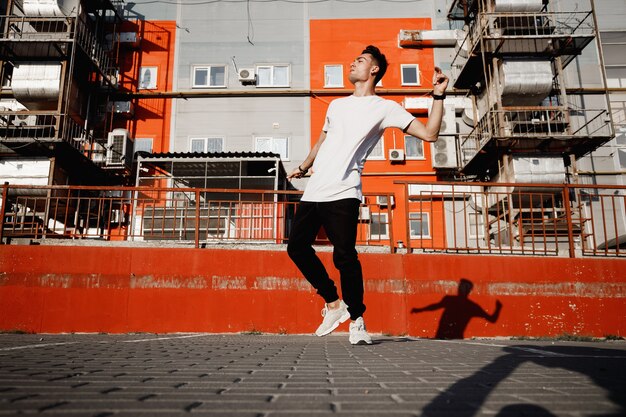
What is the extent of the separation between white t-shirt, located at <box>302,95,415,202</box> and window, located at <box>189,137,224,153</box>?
1400cm

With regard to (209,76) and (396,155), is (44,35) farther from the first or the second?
(396,155)

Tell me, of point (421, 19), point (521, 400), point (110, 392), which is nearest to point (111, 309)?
point (110, 392)

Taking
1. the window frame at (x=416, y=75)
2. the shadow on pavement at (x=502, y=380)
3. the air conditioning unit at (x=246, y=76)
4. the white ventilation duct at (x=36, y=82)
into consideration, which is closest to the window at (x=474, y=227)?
the window frame at (x=416, y=75)

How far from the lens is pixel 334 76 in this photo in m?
17.6

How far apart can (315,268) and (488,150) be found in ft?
41.3

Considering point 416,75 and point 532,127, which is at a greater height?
point 416,75

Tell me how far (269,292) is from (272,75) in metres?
13.0

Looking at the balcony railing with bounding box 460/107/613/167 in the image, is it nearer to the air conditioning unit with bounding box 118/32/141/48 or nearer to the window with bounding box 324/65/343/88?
the window with bounding box 324/65/343/88

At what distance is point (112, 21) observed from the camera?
1803 cm

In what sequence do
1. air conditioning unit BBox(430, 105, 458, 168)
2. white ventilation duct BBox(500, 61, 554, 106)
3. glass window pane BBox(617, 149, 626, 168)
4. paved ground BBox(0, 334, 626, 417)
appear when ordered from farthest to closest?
air conditioning unit BBox(430, 105, 458, 168)
glass window pane BBox(617, 149, 626, 168)
white ventilation duct BBox(500, 61, 554, 106)
paved ground BBox(0, 334, 626, 417)

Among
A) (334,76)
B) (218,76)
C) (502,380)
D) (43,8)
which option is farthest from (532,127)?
(43,8)

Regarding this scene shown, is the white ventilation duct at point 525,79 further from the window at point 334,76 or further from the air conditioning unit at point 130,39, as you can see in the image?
the air conditioning unit at point 130,39

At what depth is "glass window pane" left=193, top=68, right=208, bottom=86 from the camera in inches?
691

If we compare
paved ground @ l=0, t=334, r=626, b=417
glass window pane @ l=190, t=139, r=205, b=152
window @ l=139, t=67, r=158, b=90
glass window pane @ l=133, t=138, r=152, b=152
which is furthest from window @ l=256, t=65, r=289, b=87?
paved ground @ l=0, t=334, r=626, b=417
